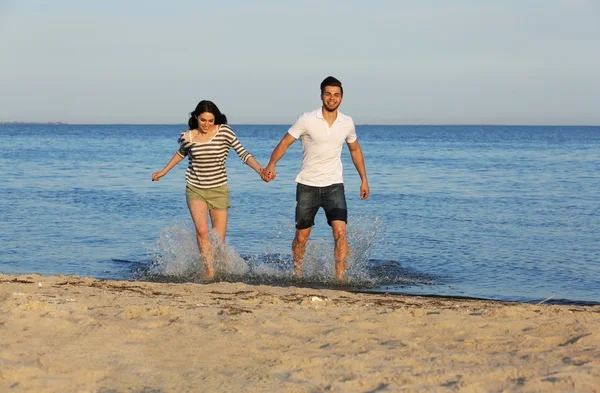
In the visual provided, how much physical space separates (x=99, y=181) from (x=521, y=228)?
13.0 m

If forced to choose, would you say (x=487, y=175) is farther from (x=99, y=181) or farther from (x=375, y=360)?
(x=375, y=360)

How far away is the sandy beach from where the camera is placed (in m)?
4.04

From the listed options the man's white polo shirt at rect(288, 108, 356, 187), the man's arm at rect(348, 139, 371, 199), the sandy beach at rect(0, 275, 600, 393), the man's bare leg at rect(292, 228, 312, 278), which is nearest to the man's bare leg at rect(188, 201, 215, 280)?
the man's bare leg at rect(292, 228, 312, 278)

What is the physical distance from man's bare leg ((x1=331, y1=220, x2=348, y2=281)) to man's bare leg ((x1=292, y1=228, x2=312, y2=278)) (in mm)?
320

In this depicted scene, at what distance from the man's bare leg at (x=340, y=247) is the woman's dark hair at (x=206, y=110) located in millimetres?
1615

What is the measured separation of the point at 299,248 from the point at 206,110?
1.84m

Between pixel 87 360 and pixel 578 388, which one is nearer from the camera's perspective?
pixel 578 388

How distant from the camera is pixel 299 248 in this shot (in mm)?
8383

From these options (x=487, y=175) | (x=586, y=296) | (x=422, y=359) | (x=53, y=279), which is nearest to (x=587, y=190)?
(x=487, y=175)

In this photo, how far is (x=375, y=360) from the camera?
14.4 ft

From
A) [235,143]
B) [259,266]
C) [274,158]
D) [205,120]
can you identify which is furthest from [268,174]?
[259,266]

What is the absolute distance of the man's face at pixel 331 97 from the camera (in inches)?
295

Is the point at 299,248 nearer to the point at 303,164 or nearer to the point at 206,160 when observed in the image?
the point at 303,164

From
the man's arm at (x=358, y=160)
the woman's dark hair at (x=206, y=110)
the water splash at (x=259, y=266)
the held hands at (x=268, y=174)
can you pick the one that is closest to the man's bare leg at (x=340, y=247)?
the water splash at (x=259, y=266)
